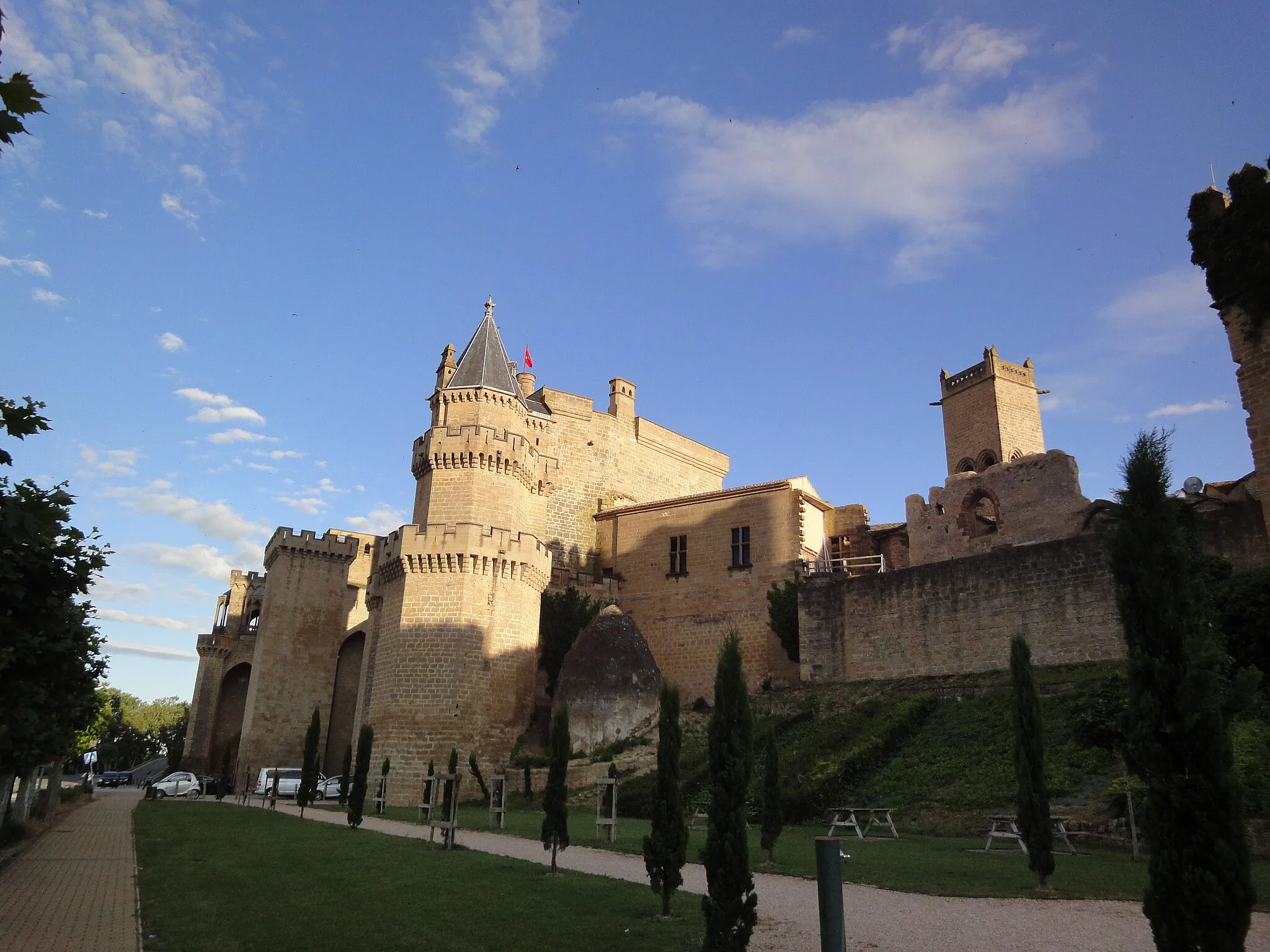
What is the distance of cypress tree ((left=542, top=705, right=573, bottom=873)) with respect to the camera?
13.1 metres

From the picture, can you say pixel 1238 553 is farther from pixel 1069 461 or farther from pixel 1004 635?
pixel 1069 461

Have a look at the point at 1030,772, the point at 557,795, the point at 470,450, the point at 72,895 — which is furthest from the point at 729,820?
the point at 470,450

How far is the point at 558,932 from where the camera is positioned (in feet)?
28.8

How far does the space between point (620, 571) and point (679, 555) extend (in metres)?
3.23

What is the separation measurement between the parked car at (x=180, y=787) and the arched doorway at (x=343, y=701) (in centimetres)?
552

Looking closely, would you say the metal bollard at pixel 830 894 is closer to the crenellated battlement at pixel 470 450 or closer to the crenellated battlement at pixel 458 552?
the crenellated battlement at pixel 458 552

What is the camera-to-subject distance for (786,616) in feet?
107

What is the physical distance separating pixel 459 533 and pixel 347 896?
20208 mm

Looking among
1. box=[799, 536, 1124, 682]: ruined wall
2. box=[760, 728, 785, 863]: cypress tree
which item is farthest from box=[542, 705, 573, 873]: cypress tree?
box=[799, 536, 1124, 682]: ruined wall

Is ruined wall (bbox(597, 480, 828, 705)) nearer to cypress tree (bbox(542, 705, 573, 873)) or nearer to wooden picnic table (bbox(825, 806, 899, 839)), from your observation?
wooden picnic table (bbox(825, 806, 899, 839))

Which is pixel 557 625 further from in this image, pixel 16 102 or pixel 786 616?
pixel 16 102

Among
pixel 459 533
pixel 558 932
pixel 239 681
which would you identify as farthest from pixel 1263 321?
pixel 239 681

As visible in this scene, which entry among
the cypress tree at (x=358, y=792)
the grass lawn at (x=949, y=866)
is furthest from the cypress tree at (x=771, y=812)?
the cypress tree at (x=358, y=792)

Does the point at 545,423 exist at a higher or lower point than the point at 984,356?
lower
